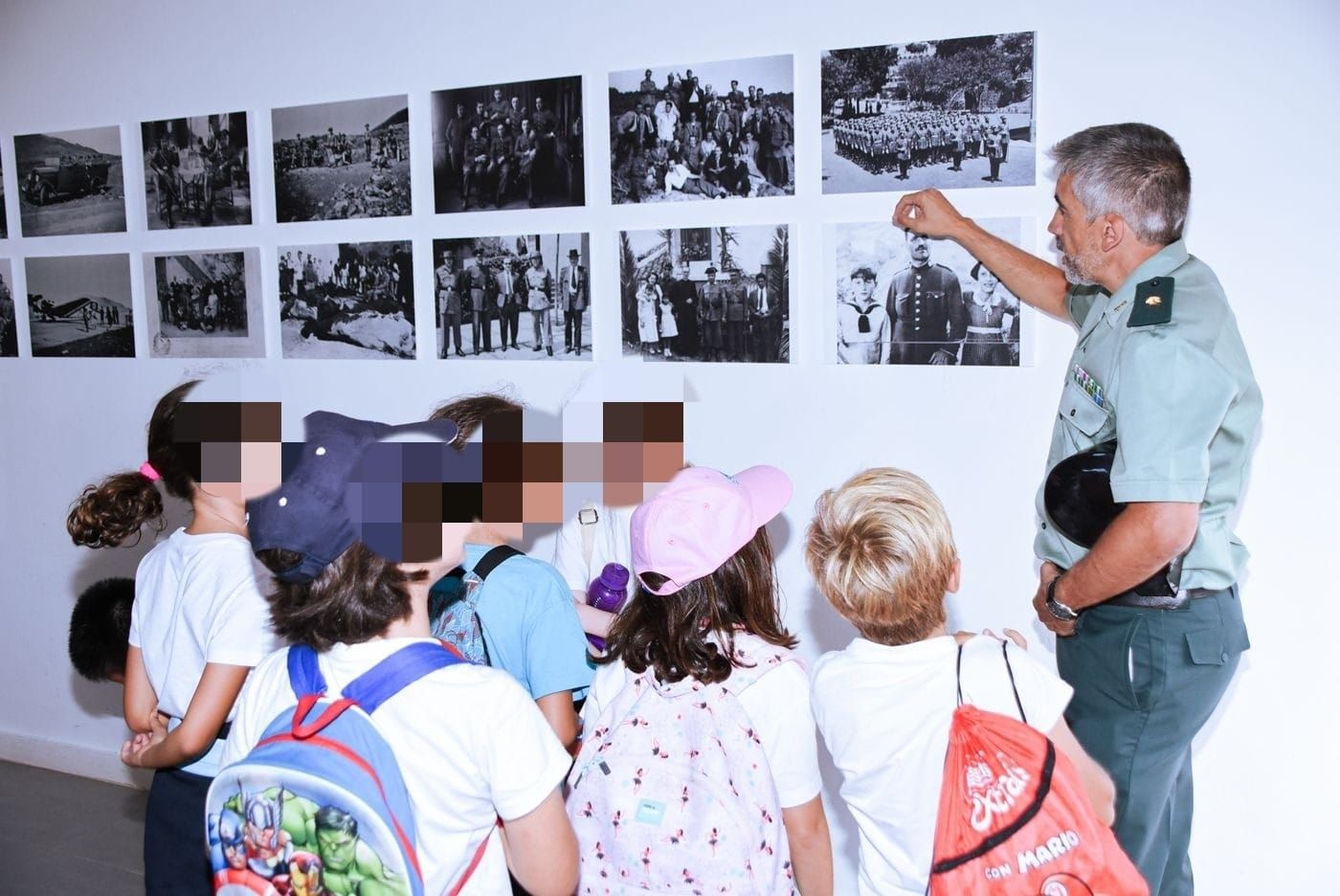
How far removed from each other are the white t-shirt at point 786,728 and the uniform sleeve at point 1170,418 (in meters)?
0.70

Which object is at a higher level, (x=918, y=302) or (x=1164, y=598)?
(x=918, y=302)

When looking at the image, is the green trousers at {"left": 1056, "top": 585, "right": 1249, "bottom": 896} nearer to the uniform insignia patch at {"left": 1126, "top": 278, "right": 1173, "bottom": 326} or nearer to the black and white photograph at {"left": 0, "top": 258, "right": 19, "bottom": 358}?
the uniform insignia patch at {"left": 1126, "top": 278, "right": 1173, "bottom": 326}

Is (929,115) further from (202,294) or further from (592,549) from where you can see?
(202,294)

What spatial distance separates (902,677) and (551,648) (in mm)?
582

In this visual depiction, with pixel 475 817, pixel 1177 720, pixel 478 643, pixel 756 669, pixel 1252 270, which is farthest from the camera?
pixel 1252 270

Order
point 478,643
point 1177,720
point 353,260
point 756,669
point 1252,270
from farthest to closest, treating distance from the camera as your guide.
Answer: point 353,260, point 1252,270, point 1177,720, point 478,643, point 756,669

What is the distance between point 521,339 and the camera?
9.58 ft

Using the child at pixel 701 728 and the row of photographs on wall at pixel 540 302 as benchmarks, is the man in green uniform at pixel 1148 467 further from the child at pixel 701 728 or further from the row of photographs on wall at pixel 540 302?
the child at pixel 701 728

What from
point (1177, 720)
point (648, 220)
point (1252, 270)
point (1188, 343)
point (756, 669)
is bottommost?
point (1177, 720)

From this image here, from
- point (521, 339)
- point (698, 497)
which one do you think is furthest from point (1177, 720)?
point (521, 339)

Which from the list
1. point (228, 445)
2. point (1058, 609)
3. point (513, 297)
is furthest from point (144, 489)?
point (1058, 609)

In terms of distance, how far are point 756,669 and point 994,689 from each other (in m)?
0.36

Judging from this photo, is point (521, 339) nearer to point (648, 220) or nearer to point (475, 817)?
point (648, 220)

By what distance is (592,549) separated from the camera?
7.70 ft
